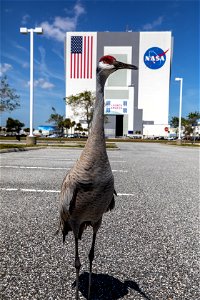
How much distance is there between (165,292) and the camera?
284 centimetres

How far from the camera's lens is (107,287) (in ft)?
9.58

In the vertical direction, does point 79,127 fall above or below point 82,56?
below

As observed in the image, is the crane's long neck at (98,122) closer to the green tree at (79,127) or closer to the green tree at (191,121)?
the green tree at (191,121)

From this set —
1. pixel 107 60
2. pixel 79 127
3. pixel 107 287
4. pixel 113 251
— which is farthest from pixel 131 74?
pixel 107 287

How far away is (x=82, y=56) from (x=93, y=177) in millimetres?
91706

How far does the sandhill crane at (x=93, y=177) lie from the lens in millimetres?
2312

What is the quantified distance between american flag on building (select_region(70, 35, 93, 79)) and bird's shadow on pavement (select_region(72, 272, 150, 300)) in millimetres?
90672

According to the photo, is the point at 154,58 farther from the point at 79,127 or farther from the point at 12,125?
the point at 12,125

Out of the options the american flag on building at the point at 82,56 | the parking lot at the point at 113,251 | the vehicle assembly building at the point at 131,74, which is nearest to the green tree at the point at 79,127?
the vehicle assembly building at the point at 131,74

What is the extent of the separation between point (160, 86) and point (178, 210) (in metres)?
93.4

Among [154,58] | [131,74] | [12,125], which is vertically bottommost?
[12,125]

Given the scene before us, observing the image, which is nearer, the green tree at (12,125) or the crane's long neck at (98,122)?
the crane's long neck at (98,122)

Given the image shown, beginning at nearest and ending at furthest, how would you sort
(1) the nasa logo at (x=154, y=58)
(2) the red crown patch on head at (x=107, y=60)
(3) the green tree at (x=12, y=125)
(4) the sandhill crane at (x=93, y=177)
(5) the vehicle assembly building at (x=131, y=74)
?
1. (4) the sandhill crane at (x=93, y=177)
2. (2) the red crown patch on head at (x=107, y=60)
3. (5) the vehicle assembly building at (x=131, y=74)
4. (1) the nasa logo at (x=154, y=58)
5. (3) the green tree at (x=12, y=125)

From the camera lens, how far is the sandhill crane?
2.31 meters
